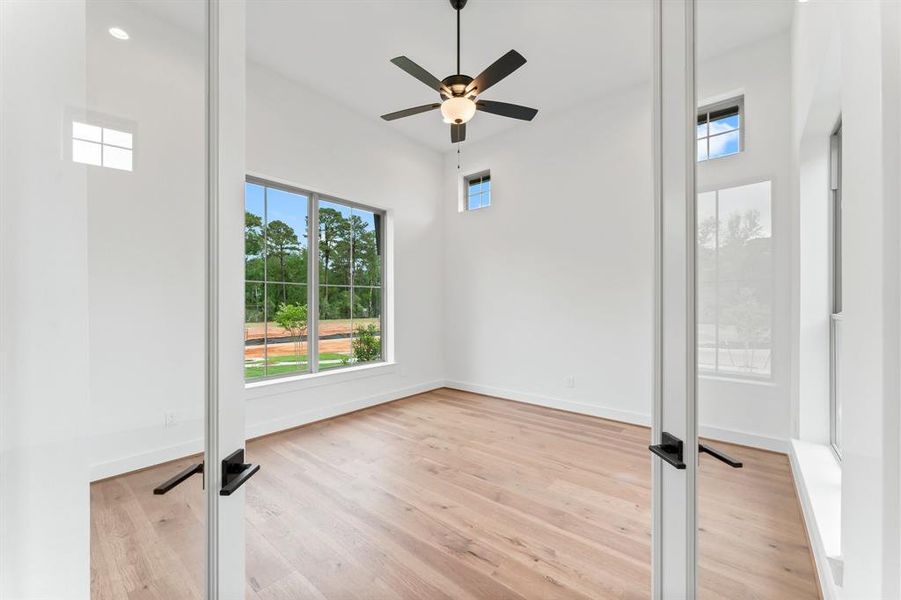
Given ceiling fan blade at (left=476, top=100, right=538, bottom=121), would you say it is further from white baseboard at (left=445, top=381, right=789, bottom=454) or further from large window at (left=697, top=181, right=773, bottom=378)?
white baseboard at (left=445, top=381, right=789, bottom=454)

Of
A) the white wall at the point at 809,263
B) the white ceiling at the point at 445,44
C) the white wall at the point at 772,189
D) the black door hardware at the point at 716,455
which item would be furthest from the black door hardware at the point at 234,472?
the white ceiling at the point at 445,44

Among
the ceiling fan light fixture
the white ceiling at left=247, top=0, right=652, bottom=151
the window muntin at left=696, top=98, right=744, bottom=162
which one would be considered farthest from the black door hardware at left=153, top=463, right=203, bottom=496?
the white ceiling at left=247, top=0, right=652, bottom=151

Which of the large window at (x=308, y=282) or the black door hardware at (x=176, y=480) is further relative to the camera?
the large window at (x=308, y=282)

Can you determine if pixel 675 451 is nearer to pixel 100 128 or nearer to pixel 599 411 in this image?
pixel 100 128

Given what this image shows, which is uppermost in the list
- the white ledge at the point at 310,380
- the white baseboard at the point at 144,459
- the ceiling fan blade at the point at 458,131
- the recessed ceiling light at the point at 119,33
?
the ceiling fan blade at the point at 458,131

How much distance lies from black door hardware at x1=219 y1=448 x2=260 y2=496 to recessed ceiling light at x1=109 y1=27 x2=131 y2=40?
89cm

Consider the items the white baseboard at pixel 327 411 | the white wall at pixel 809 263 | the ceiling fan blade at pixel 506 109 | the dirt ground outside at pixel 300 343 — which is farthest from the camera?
the dirt ground outside at pixel 300 343

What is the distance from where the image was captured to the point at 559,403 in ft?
13.5

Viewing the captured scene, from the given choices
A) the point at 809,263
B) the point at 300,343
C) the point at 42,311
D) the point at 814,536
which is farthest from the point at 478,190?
the point at 42,311

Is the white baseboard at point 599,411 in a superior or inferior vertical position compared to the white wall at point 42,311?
inferior

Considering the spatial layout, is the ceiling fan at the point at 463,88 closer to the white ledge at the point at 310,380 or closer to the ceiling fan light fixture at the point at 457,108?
the ceiling fan light fixture at the point at 457,108

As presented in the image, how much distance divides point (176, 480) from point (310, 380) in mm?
3063

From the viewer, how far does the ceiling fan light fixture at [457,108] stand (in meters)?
2.57

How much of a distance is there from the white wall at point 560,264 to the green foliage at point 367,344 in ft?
3.57
